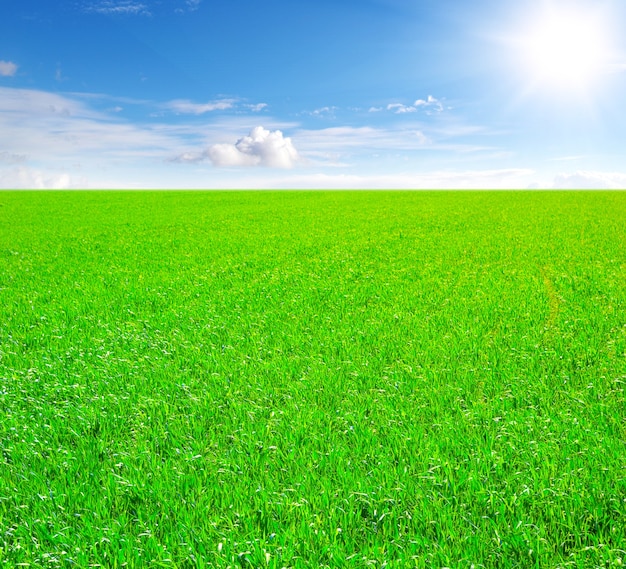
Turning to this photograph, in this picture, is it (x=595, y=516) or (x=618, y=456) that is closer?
(x=595, y=516)

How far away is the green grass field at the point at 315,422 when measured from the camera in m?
4.30

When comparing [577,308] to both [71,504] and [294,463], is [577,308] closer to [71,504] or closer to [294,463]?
[294,463]

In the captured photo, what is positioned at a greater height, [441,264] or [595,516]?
[441,264]

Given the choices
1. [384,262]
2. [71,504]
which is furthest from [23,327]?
[384,262]

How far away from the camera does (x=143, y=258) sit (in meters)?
19.5

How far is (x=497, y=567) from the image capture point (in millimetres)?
4027

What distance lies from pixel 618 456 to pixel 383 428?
2406 millimetres

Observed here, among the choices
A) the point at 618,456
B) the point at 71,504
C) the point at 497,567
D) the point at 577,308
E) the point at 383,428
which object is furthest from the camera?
the point at 577,308

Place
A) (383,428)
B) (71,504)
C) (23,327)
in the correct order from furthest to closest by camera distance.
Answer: (23,327) → (383,428) → (71,504)

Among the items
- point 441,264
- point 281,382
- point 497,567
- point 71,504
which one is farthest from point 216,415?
point 441,264

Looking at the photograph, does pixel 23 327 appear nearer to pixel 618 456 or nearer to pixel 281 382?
pixel 281 382

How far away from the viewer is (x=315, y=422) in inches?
248

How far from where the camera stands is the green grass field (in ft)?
14.1

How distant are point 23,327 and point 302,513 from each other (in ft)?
27.2
